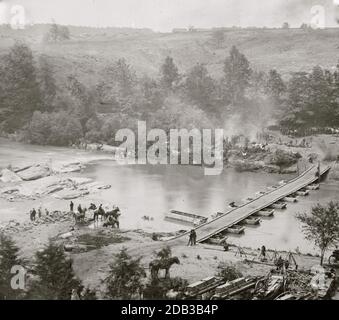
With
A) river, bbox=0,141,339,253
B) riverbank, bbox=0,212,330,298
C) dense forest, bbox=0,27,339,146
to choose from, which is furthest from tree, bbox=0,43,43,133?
riverbank, bbox=0,212,330,298

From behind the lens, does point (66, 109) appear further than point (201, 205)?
Yes

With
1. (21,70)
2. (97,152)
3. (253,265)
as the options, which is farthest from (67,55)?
(253,265)

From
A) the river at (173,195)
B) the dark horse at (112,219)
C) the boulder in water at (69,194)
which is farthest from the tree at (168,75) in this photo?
the dark horse at (112,219)

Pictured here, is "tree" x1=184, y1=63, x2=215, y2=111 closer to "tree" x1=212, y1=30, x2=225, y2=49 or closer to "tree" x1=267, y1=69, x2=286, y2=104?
"tree" x1=267, y1=69, x2=286, y2=104

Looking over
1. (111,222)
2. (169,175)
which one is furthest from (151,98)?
(111,222)
